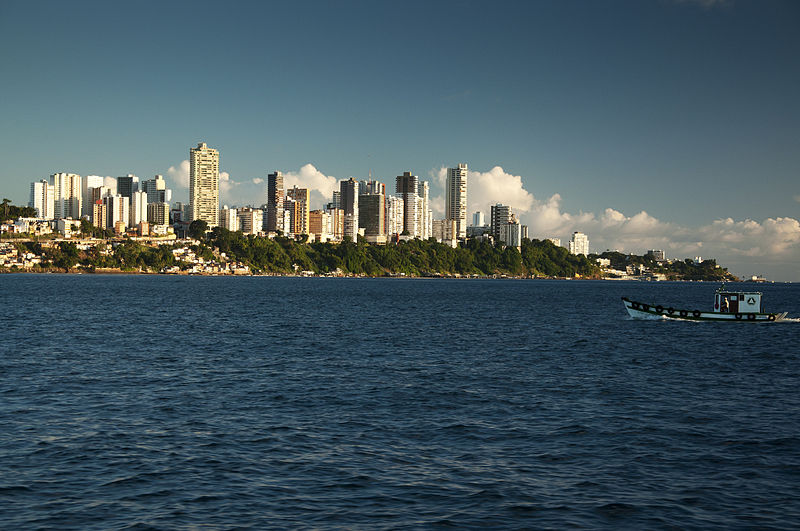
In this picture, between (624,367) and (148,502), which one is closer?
(148,502)

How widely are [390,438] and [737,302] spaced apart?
82129mm

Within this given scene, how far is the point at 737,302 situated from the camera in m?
95.9

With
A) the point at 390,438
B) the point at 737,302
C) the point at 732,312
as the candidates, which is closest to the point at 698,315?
the point at 732,312

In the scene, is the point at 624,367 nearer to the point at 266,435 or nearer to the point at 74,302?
the point at 266,435

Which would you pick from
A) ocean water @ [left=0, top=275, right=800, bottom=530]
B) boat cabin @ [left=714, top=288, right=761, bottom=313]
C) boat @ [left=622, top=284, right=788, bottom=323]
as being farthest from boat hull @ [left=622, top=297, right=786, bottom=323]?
ocean water @ [left=0, top=275, right=800, bottom=530]

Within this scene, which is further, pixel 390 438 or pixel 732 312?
pixel 732 312

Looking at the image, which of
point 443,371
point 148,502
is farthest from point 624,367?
point 148,502

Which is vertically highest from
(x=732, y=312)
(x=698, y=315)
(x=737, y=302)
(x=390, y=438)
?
(x=737, y=302)

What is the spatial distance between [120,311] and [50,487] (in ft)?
277

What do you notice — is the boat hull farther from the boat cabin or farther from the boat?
the boat cabin

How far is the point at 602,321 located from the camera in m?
102

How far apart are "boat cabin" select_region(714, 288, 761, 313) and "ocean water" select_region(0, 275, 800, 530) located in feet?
126

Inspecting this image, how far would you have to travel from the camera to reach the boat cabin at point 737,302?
9506cm

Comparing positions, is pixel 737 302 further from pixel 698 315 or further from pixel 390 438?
pixel 390 438
